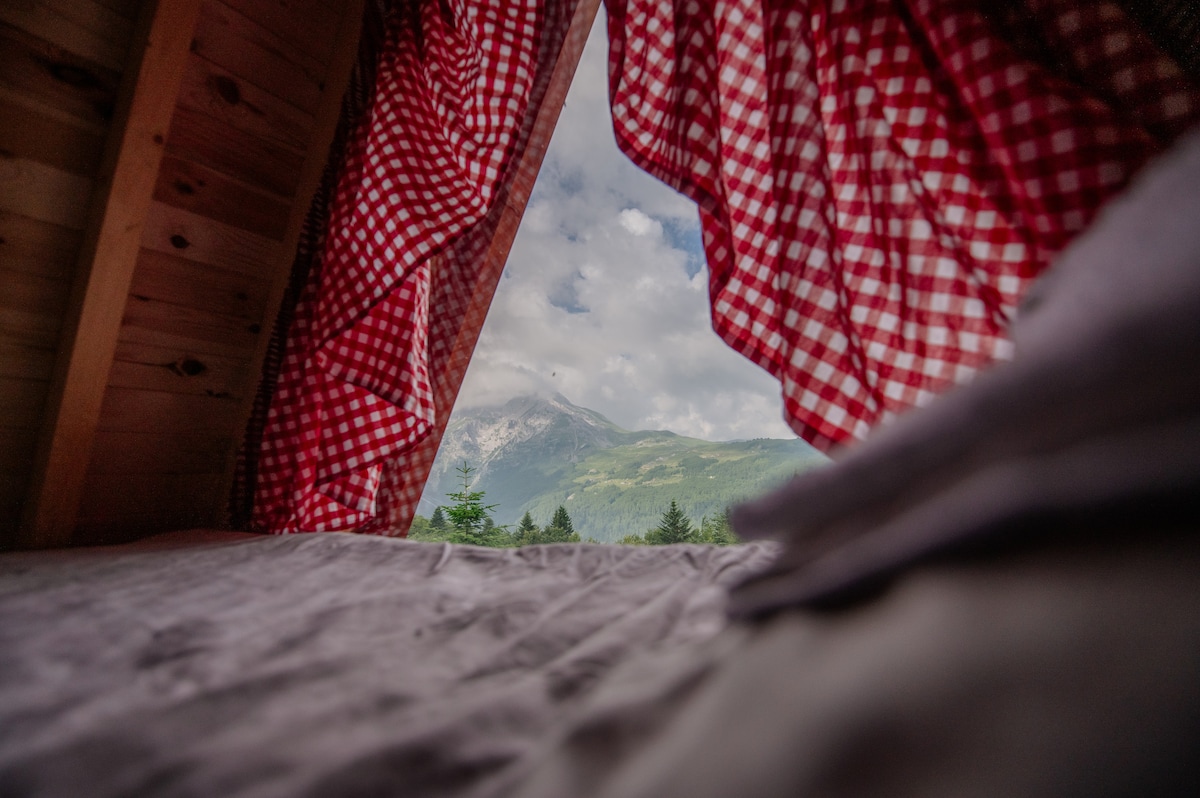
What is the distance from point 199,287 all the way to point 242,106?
0.46m

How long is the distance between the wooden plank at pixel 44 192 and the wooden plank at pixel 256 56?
40 cm

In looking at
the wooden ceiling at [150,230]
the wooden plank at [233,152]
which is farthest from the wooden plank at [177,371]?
the wooden plank at [233,152]

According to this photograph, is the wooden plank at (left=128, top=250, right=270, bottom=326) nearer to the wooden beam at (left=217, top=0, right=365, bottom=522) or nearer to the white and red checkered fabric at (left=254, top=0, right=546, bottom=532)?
the wooden beam at (left=217, top=0, right=365, bottom=522)

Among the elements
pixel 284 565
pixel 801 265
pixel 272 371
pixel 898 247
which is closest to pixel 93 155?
pixel 272 371

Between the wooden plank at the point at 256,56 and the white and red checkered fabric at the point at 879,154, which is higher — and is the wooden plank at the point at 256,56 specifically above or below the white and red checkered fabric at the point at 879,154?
above

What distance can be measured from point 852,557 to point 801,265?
60cm

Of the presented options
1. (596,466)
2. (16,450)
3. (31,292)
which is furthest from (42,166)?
(596,466)

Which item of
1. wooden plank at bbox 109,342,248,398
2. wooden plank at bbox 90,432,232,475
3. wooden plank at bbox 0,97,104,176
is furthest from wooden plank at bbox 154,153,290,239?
wooden plank at bbox 90,432,232,475

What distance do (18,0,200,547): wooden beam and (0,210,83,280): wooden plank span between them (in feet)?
0.17

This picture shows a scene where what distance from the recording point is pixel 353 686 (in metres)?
0.37

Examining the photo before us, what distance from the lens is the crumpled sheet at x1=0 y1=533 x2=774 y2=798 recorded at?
27 centimetres

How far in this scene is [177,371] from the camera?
4.20 feet

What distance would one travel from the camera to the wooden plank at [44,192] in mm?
1016

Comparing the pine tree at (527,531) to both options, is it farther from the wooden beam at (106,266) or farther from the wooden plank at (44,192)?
the wooden plank at (44,192)
